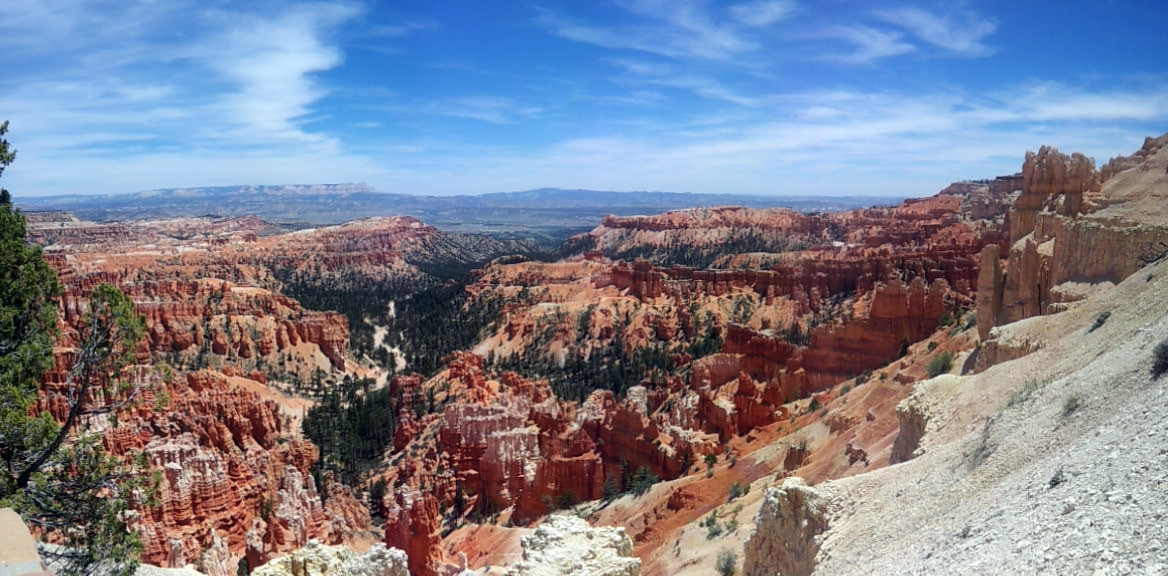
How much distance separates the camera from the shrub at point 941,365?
21938 millimetres

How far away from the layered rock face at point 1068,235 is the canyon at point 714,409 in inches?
3.7

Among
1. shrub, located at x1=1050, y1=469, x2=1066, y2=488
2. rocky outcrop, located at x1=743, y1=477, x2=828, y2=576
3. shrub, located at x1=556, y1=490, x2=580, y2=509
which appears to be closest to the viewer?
shrub, located at x1=1050, y1=469, x2=1066, y2=488

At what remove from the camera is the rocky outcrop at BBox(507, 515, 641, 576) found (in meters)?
9.32

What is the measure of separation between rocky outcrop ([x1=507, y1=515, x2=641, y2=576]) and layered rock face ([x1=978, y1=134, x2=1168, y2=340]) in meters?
14.4

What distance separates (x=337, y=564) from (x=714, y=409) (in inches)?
962

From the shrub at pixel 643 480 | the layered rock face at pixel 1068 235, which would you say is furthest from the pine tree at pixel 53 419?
the layered rock face at pixel 1068 235

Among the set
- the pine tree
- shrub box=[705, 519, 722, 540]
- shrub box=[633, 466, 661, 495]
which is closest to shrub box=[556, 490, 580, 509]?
shrub box=[633, 466, 661, 495]

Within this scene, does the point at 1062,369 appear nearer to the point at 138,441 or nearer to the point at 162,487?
the point at 162,487

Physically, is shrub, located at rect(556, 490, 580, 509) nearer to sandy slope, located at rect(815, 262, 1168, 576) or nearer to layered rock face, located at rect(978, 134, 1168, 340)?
Answer: layered rock face, located at rect(978, 134, 1168, 340)

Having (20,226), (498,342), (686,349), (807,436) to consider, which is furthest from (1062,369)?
(498,342)

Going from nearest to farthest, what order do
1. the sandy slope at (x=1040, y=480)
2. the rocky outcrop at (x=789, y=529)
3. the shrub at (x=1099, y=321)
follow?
1. the sandy slope at (x=1040, y=480)
2. the rocky outcrop at (x=789, y=529)
3. the shrub at (x=1099, y=321)

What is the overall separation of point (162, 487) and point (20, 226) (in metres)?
17.0

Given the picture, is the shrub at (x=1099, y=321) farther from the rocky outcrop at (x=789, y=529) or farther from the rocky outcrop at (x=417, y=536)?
the rocky outcrop at (x=417, y=536)

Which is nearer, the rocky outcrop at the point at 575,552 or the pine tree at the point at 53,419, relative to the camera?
the rocky outcrop at the point at 575,552
